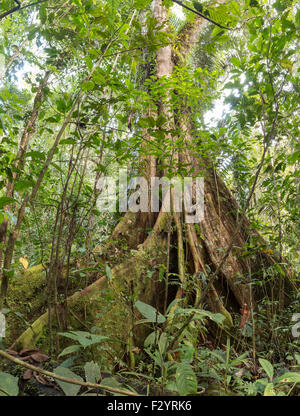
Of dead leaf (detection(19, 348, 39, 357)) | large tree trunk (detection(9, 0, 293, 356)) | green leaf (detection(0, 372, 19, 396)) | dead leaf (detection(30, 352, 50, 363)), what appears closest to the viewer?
green leaf (detection(0, 372, 19, 396))

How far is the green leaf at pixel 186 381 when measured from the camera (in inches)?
46.0

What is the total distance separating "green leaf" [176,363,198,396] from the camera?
3.83ft

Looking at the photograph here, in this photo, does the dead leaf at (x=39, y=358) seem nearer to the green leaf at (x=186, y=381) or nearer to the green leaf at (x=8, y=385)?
the green leaf at (x=8, y=385)

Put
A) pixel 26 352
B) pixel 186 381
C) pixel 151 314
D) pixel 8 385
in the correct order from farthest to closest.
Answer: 1. pixel 26 352
2. pixel 151 314
3. pixel 186 381
4. pixel 8 385

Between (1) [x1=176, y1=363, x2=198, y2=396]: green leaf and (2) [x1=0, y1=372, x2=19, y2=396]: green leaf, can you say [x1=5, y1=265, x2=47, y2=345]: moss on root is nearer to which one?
(2) [x1=0, y1=372, x2=19, y2=396]: green leaf

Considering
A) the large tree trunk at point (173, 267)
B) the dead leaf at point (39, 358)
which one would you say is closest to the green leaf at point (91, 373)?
the dead leaf at point (39, 358)

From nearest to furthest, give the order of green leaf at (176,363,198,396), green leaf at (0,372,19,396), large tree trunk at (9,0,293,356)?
green leaf at (0,372,19,396) → green leaf at (176,363,198,396) → large tree trunk at (9,0,293,356)

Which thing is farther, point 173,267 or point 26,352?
point 173,267

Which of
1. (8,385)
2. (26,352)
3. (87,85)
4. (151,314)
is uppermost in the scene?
(87,85)

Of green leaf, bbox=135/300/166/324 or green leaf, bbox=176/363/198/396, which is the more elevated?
green leaf, bbox=135/300/166/324

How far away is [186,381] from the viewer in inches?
47.1

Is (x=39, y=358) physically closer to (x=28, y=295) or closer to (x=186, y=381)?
(x=186, y=381)

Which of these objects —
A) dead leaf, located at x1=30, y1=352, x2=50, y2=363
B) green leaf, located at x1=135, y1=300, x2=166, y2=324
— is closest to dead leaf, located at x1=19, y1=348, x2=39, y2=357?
dead leaf, located at x1=30, y1=352, x2=50, y2=363

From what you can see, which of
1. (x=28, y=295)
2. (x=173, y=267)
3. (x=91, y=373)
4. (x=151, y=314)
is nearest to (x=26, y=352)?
(x=91, y=373)
